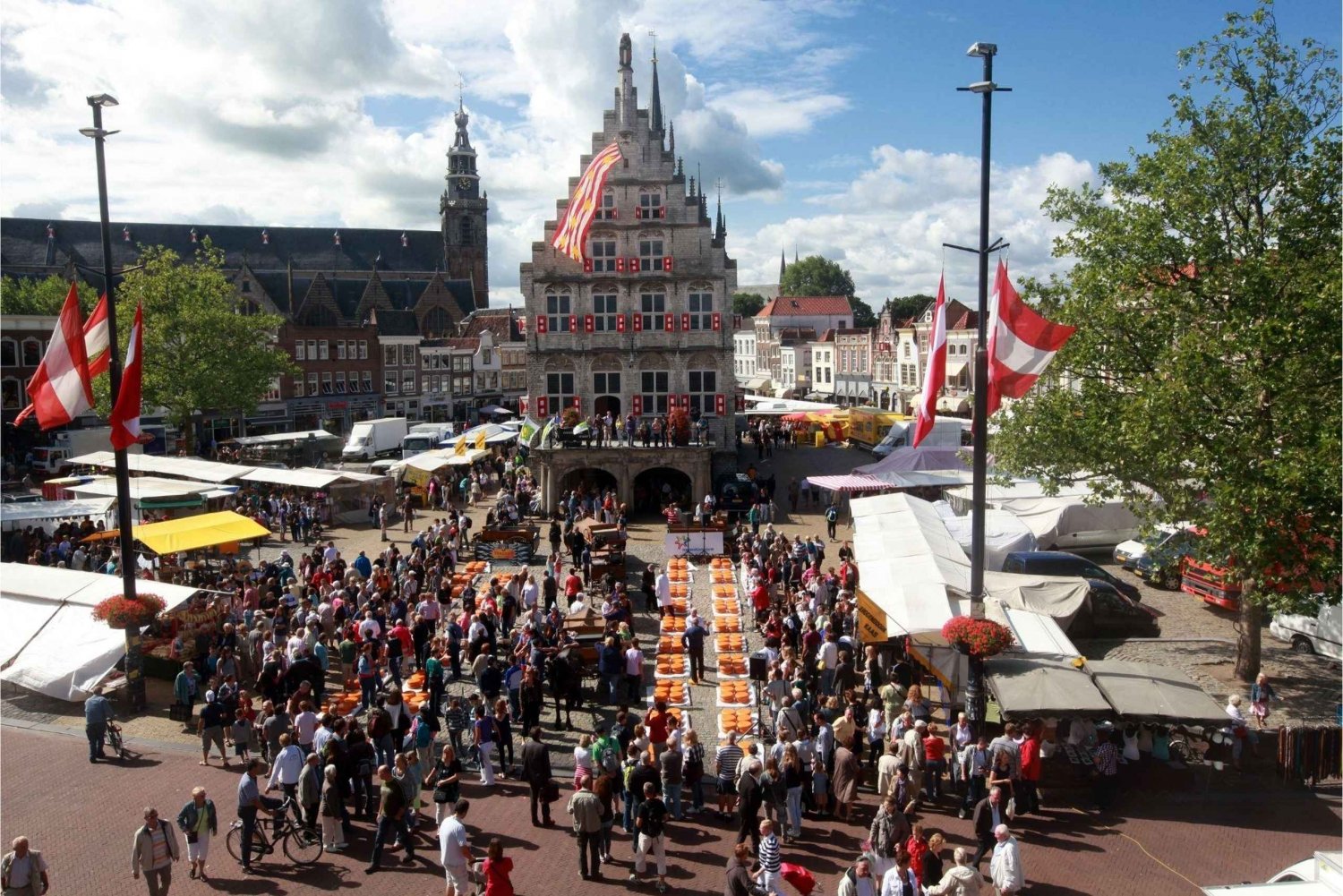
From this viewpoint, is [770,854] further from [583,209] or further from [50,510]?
[50,510]

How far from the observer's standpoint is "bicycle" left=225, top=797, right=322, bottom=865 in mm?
12625

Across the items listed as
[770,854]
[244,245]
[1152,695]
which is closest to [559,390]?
[1152,695]

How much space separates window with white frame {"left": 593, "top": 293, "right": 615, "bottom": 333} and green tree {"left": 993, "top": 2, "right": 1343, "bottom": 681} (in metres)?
22.7

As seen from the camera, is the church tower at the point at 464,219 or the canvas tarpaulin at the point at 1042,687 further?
the church tower at the point at 464,219

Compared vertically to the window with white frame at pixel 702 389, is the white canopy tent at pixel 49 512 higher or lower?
lower

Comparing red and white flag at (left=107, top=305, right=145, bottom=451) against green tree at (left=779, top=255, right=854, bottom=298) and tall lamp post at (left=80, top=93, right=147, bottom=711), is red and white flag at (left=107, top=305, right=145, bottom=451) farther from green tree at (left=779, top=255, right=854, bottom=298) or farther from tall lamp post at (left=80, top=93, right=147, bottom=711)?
green tree at (left=779, top=255, right=854, bottom=298)

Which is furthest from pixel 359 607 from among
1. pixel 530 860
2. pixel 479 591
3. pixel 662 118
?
pixel 662 118

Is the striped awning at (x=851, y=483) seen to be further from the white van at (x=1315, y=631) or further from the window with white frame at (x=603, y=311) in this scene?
the white van at (x=1315, y=631)

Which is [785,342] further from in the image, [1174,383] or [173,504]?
[1174,383]

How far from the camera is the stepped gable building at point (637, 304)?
40406 millimetres

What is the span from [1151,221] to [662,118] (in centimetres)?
5748

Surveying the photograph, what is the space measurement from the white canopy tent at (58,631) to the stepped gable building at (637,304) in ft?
70.4

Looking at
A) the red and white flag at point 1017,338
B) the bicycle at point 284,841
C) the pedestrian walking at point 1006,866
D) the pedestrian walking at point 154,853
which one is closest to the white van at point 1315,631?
the red and white flag at point 1017,338

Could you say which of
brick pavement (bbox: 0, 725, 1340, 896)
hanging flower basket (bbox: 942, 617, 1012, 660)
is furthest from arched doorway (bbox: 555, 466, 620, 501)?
hanging flower basket (bbox: 942, 617, 1012, 660)
